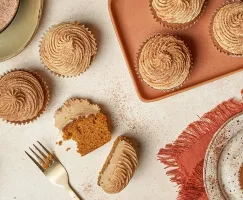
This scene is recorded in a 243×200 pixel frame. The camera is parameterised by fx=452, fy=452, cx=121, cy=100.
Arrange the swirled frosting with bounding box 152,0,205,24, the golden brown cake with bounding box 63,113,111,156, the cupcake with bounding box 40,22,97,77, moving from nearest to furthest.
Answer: the swirled frosting with bounding box 152,0,205,24
the cupcake with bounding box 40,22,97,77
the golden brown cake with bounding box 63,113,111,156

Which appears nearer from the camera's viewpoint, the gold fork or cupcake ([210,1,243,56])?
cupcake ([210,1,243,56])

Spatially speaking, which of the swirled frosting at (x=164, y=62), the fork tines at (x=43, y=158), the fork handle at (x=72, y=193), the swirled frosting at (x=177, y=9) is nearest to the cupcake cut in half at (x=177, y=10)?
the swirled frosting at (x=177, y=9)

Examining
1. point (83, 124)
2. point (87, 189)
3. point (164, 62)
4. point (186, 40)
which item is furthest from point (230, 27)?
point (87, 189)

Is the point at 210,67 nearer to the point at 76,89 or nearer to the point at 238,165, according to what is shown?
the point at 238,165

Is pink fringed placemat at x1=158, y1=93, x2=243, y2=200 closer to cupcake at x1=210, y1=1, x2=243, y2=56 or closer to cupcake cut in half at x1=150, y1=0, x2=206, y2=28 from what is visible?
cupcake at x1=210, y1=1, x2=243, y2=56

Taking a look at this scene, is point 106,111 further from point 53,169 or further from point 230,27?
point 230,27

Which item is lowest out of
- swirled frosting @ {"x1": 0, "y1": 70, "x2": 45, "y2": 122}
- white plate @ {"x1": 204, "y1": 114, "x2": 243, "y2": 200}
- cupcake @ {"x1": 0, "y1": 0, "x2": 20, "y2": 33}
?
white plate @ {"x1": 204, "y1": 114, "x2": 243, "y2": 200}

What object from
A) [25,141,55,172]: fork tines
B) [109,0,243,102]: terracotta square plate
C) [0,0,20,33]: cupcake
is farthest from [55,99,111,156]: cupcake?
[0,0,20,33]: cupcake

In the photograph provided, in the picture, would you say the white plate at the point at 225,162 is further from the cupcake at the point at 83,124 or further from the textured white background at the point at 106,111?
the cupcake at the point at 83,124
